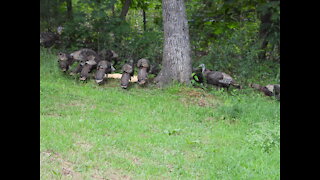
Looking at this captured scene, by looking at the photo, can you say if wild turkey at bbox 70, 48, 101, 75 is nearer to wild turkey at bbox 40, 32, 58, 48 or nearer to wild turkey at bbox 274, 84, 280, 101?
wild turkey at bbox 40, 32, 58, 48

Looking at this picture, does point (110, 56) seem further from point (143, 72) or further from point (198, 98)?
point (198, 98)

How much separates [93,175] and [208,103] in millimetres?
4902

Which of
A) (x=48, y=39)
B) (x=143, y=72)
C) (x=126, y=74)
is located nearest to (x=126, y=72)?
(x=126, y=74)

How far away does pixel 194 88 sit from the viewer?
33.0 feet

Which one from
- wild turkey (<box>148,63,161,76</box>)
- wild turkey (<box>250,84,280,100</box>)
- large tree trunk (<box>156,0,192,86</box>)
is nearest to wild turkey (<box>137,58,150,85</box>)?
large tree trunk (<box>156,0,192,86</box>)

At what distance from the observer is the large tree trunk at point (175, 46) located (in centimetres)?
1044

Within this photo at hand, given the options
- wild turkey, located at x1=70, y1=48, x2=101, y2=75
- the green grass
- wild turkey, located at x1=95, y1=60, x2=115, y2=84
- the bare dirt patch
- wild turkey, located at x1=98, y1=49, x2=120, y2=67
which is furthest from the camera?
wild turkey, located at x1=98, y1=49, x2=120, y2=67

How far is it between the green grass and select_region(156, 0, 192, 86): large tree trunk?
2.00 feet

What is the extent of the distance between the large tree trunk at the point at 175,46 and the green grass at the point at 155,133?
610 millimetres

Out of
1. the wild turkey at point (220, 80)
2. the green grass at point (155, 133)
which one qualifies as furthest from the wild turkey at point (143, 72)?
the wild turkey at point (220, 80)

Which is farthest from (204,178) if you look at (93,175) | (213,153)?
(93,175)

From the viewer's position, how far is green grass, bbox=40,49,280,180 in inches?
191

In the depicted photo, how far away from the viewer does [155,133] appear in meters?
6.48

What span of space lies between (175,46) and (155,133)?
4525 millimetres
